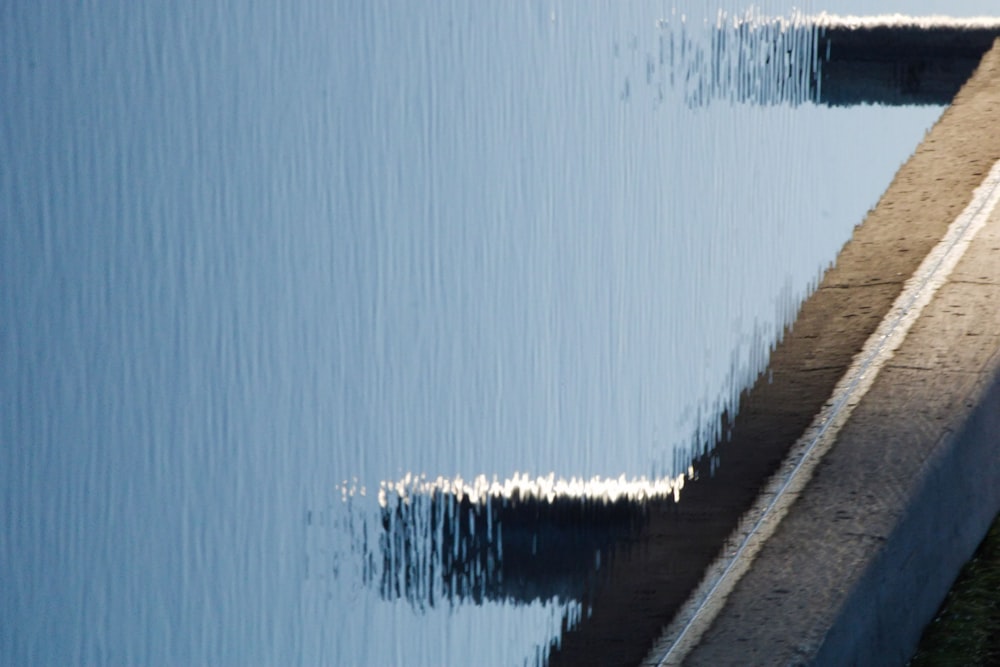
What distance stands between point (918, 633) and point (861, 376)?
2.50 feet

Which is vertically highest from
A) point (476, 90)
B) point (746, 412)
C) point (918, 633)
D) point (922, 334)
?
point (476, 90)

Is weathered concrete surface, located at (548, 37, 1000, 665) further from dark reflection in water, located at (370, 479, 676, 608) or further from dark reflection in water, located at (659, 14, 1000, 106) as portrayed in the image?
dark reflection in water, located at (659, 14, 1000, 106)

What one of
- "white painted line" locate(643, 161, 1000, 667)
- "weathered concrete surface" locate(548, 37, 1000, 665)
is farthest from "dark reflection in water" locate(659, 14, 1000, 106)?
"white painted line" locate(643, 161, 1000, 667)

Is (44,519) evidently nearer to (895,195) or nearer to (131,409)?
(131,409)

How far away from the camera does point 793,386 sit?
3.74 meters

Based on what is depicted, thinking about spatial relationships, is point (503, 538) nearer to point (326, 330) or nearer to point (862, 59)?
point (326, 330)

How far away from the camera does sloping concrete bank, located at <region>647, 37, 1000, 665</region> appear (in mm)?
2807

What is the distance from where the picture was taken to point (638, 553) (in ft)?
10.9

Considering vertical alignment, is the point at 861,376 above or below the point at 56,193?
below

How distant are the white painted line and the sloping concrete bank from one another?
12 mm

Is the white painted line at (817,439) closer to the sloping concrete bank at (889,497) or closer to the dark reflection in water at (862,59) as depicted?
the sloping concrete bank at (889,497)

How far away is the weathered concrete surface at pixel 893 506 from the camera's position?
9.20 feet

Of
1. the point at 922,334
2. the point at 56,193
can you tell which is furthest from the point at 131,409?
the point at 922,334

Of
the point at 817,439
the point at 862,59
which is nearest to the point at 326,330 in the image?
the point at 817,439
